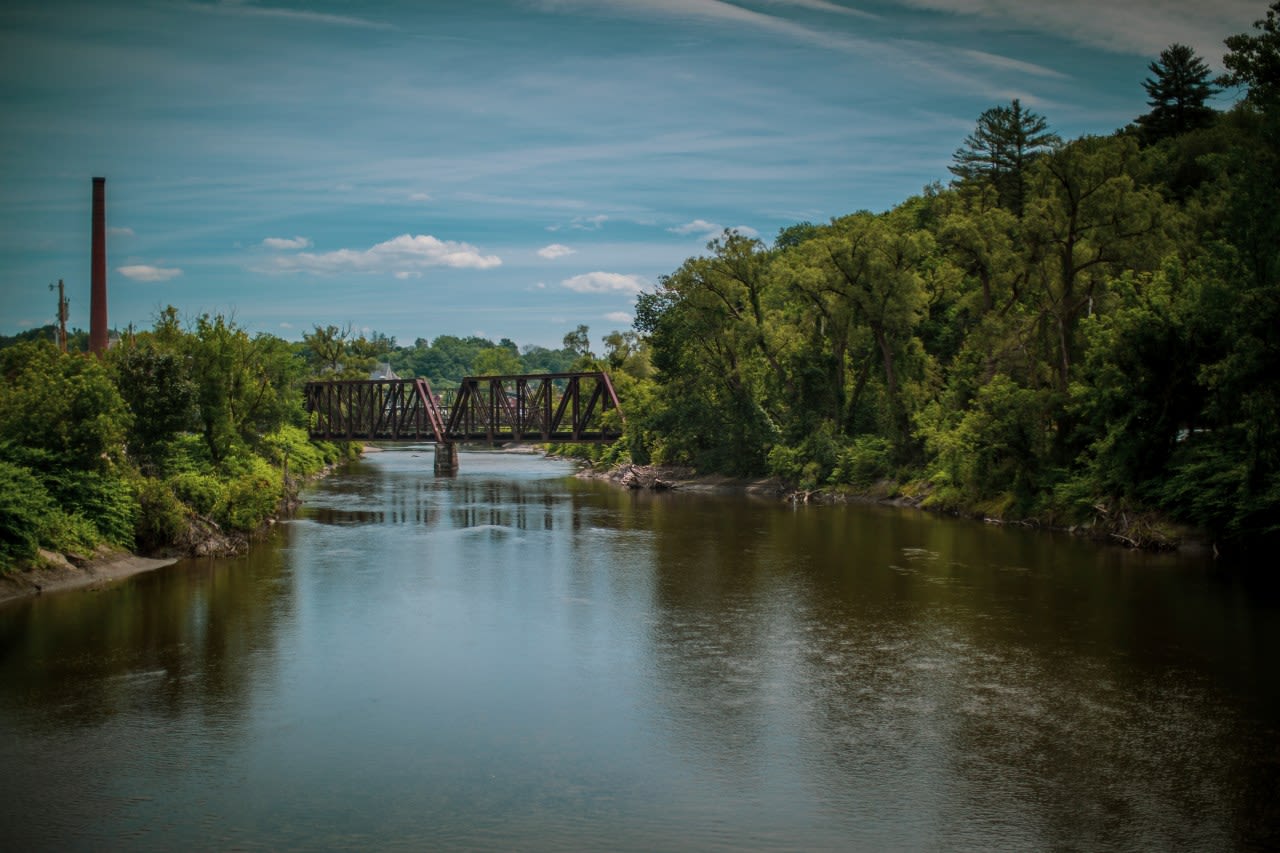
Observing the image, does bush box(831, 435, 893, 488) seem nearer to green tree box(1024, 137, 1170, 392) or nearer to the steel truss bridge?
green tree box(1024, 137, 1170, 392)

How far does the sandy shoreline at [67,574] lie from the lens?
30719 mm

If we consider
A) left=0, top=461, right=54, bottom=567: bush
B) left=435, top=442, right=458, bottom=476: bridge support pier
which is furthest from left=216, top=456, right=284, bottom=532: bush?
left=435, top=442, right=458, bottom=476: bridge support pier

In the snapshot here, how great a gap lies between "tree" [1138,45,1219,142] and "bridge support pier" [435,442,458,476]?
6193 centimetres

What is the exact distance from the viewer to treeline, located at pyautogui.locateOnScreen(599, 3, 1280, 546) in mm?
35156

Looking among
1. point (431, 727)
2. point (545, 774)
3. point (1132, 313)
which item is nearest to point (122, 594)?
point (431, 727)

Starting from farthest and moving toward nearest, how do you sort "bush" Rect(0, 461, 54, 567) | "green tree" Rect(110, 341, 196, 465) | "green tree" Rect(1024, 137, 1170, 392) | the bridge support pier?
the bridge support pier
"green tree" Rect(1024, 137, 1170, 392)
"green tree" Rect(110, 341, 196, 465)
"bush" Rect(0, 461, 54, 567)

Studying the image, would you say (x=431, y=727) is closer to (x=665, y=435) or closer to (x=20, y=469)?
(x=20, y=469)

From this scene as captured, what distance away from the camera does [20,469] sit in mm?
31750

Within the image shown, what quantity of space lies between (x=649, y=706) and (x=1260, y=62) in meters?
28.6

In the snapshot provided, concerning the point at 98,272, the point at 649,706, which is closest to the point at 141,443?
the point at 649,706

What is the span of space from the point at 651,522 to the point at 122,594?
88.6 ft

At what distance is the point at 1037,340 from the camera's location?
5075cm

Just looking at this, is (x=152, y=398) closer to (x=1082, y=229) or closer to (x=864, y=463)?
(x=1082, y=229)

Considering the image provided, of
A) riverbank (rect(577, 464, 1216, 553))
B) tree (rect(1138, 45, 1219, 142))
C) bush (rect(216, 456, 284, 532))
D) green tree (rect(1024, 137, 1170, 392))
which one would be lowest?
riverbank (rect(577, 464, 1216, 553))
